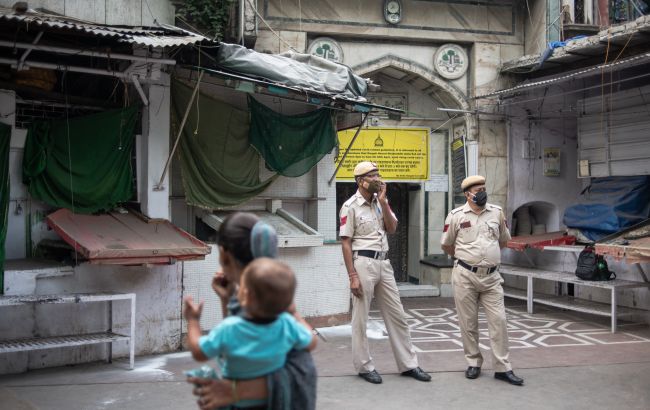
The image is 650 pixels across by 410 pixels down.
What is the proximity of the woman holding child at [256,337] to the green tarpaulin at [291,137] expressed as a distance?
6.17 m

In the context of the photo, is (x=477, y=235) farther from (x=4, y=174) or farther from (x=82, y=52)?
(x=4, y=174)

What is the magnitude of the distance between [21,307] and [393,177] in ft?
24.8

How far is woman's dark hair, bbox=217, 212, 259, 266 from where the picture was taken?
2787 millimetres

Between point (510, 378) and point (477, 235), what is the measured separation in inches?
53.9

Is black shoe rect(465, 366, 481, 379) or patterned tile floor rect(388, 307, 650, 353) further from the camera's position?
patterned tile floor rect(388, 307, 650, 353)

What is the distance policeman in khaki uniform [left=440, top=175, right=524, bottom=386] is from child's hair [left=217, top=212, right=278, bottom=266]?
4024 mm

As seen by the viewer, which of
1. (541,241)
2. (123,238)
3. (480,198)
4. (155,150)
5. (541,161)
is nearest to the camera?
(480,198)

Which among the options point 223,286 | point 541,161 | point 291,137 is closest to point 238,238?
point 223,286

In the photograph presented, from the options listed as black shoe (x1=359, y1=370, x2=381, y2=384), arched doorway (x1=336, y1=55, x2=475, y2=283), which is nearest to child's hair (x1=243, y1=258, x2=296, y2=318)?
black shoe (x1=359, y1=370, x2=381, y2=384)

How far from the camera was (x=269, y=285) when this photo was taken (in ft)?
8.25

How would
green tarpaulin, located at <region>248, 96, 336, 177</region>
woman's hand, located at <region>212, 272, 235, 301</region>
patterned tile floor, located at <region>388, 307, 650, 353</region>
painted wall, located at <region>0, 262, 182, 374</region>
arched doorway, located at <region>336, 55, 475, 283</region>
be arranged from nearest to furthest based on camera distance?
1. woman's hand, located at <region>212, 272, 235, 301</region>
2. painted wall, located at <region>0, 262, 182, 374</region>
3. patterned tile floor, located at <region>388, 307, 650, 353</region>
4. green tarpaulin, located at <region>248, 96, 336, 177</region>
5. arched doorway, located at <region>336, 55, 475, 283</region>

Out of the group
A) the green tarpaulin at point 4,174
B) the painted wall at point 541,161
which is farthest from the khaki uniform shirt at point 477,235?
the painted wall at point 541,161

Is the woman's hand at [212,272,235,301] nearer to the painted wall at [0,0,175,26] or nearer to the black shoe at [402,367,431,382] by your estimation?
the black shoe at [402,367,431,382]

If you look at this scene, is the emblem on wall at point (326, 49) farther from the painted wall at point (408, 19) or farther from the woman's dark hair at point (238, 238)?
the woman's dark hair at point (238, 238)
